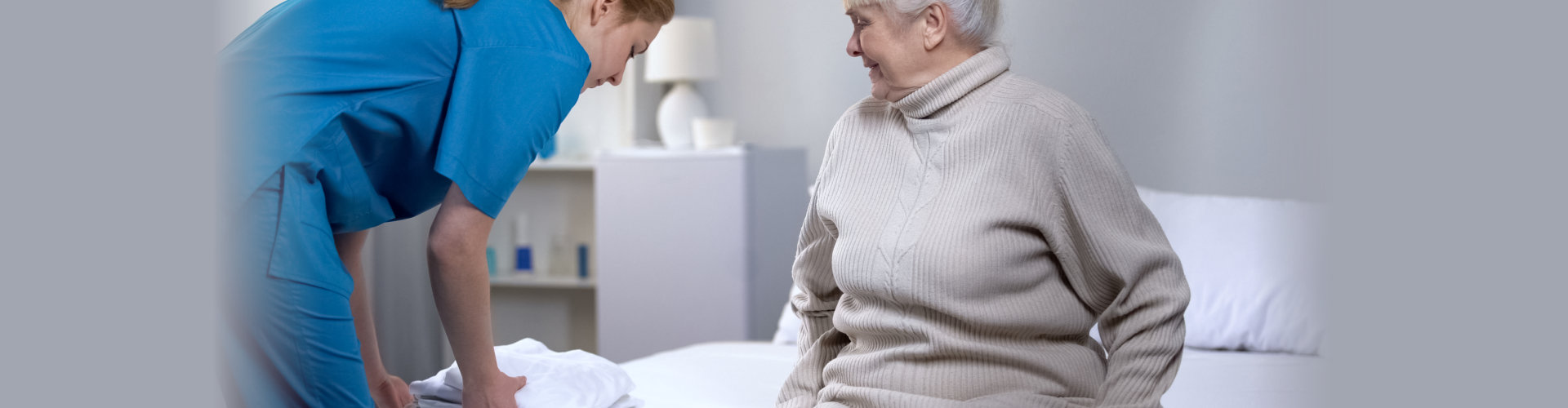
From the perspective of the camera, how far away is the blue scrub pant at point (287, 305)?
0.79m

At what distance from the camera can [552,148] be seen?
10.1 feet

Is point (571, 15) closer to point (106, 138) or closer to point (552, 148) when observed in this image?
point (106, 138)

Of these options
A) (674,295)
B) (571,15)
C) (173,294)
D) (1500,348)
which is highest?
(571,15)

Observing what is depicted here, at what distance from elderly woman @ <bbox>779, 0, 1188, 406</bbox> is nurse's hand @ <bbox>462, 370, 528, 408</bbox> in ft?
0.84

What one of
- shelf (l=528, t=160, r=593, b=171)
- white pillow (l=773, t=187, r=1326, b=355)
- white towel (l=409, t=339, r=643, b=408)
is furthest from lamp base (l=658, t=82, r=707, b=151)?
white towel (l=409, t=339, r=643, b=408)

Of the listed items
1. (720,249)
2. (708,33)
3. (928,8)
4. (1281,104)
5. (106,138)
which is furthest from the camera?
(720,249)

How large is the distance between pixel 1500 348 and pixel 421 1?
35.3 inches

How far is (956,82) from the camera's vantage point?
0.89m

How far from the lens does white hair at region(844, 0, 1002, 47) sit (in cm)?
89

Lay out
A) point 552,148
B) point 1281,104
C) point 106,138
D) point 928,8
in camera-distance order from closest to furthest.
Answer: point 106,138 < point 928,8 < point 1281,104 < point 552,148

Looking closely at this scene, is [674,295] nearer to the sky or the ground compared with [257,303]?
nearer to the ground

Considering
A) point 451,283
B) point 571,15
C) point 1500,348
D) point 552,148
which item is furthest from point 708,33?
point 552,148

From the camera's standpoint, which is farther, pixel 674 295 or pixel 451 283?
pixel 674 295

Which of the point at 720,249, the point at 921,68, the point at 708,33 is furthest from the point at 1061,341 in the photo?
the point at 720,249
